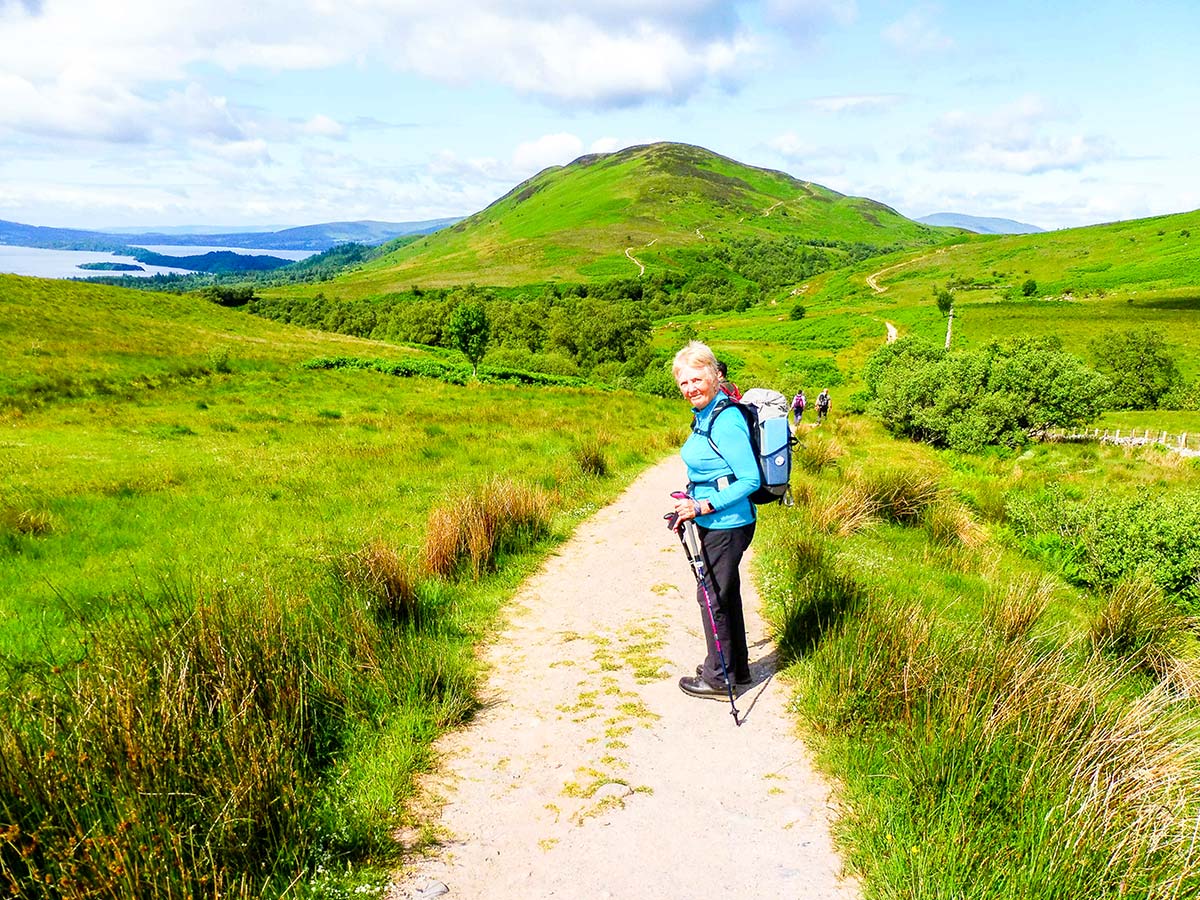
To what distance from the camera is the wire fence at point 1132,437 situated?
33.8 m

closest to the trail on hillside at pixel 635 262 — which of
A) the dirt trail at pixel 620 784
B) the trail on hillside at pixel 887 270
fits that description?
the trail on hillside at pixel 887 270

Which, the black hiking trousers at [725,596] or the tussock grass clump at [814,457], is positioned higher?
the black hiking trousers at [725,596]

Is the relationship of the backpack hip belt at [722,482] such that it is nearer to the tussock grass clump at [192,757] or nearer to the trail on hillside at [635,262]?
the tussock grass clump at [192,757]

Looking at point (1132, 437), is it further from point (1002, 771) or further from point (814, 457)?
point (1002, 771)

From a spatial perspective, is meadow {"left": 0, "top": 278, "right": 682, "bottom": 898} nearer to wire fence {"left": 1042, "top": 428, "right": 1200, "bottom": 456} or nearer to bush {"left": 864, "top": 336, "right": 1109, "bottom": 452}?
bush {"left": 864, "top": 336, "right": 1109, "bottom": 452}

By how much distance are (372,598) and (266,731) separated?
2.01m

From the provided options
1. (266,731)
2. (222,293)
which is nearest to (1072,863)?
(266,731)

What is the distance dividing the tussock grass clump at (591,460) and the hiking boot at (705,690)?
8473 millimetres

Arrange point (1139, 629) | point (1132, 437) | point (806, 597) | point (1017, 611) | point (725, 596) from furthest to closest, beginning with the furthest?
point (1132, 437), point (1139, 629), point (806, 597), point (1017, 611), point (725, 596)

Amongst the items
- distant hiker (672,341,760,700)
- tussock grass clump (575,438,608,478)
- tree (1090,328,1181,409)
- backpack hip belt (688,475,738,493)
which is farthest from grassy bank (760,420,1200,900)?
tree (1090,328,1181,409)

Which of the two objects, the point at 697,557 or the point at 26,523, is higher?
the point at 26,523

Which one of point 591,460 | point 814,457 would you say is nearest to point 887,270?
point 814,457

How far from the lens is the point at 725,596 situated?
4754mm

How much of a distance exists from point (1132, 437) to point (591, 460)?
39945 mm
